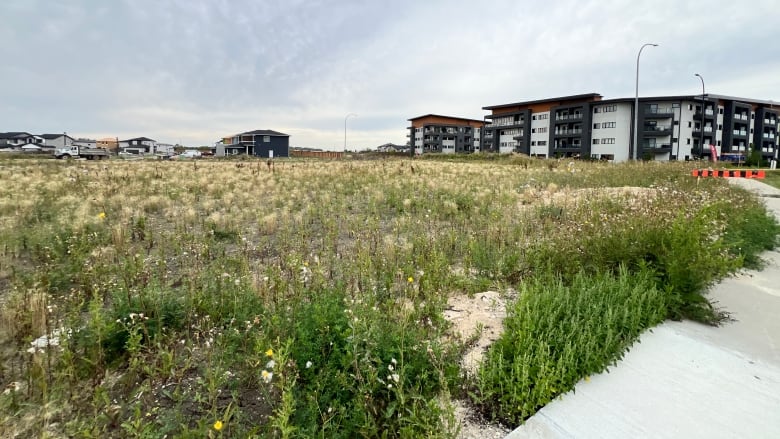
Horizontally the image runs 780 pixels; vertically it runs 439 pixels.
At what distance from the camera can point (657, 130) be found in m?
63.5

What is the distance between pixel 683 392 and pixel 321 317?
9.54 feet

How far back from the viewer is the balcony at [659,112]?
63062 millimetres

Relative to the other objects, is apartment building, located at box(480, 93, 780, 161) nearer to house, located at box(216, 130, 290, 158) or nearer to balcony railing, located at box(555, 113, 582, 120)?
balcony railing, located at box(555, 113, 582, 120)

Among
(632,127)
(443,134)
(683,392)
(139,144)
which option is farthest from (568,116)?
(139,144)

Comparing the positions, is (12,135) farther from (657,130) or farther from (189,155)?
(657,130)

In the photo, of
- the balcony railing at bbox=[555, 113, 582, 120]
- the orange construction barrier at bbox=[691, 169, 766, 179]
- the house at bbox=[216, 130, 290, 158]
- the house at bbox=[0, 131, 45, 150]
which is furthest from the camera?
the house at bbox=[0, 131, 45, 150]

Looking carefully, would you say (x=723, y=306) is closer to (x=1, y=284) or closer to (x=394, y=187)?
(x=1, y=284)

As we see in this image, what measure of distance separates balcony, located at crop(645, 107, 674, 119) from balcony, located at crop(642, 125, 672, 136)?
1.56m

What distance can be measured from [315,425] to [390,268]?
10.1 ft

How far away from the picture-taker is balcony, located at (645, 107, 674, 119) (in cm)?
6306

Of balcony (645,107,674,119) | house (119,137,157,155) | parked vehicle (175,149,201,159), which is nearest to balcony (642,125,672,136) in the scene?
balcony (645,107,674,119)

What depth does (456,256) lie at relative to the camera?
653 centimetres

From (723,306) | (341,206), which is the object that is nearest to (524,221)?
(723,306)

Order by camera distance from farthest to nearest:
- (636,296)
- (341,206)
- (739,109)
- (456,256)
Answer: (739,109), (341,206), (456,256), (636,296)
